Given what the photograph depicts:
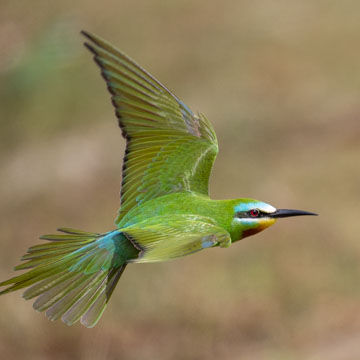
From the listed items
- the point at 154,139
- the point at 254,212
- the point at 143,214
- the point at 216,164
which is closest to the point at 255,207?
the point at 254,212

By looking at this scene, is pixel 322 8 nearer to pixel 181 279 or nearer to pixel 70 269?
pixel 181 279

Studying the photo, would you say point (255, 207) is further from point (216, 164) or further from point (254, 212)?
point (216, 164)

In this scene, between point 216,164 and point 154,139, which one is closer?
point 154,139

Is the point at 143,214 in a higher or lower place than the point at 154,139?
lower

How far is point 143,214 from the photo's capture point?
10.1 ft

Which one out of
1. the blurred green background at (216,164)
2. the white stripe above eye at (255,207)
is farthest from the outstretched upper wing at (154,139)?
the blurred green background at (216,164)

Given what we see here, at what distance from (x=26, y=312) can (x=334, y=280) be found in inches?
101

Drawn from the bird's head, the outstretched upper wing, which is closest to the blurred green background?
the outstretched upper wing

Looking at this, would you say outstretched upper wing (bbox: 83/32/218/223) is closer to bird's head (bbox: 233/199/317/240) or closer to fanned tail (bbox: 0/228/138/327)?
fanned tail (bbox: 0/228/138/327)

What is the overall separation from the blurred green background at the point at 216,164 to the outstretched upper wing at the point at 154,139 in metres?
2.29

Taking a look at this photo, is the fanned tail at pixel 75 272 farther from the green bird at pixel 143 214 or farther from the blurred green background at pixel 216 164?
the blurred green background at pixel 216 164

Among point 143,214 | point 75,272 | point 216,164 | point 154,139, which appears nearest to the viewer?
point 75,272

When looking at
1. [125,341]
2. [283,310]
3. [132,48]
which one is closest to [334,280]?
[283,310]

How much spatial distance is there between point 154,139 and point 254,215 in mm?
641
